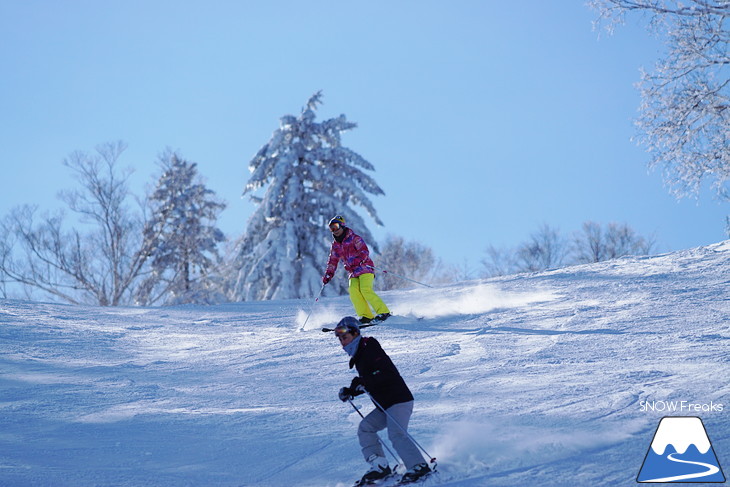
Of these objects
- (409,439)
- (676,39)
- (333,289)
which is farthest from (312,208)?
(409,439)

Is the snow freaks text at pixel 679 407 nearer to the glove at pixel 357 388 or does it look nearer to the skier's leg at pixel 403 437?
the skier's leg at pixel 403 437

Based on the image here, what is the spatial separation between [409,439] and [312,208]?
20.4 meters

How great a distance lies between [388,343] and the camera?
9727mm

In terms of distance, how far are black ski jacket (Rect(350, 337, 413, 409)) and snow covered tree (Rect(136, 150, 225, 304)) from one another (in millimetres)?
24128

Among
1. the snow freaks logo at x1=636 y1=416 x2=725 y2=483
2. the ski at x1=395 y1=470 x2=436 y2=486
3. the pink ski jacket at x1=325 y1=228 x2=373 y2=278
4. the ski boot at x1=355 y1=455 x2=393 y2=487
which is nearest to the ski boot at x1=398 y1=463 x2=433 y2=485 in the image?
the ski at x1=395 y1=470 x2=436 y2=486

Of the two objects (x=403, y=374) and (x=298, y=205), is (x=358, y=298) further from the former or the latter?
(x=298, y=205)

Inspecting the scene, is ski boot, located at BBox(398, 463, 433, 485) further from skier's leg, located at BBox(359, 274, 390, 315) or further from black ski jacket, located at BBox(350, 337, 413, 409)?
skier's leg, located at BBox(359, 274, 390, 315)

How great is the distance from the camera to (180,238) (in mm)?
29188

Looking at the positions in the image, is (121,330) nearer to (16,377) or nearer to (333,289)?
(16,377)

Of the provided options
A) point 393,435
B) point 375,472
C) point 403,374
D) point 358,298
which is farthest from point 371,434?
point 358,298

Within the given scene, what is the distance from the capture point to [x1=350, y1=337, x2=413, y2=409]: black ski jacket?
4762 millimetres

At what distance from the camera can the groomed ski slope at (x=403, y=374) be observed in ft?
16.2

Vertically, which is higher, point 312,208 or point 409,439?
point 312,208

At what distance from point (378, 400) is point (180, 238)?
25.9 meters
